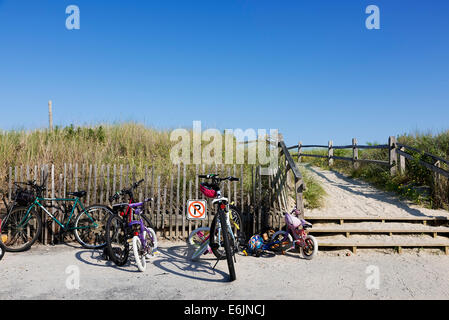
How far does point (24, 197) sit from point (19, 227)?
62 centimetres

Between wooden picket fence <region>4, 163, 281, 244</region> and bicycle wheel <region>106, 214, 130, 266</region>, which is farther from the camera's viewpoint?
wooden picket fence <region>4, 163, 281, 244</region>

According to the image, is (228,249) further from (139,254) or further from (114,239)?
(114,239)

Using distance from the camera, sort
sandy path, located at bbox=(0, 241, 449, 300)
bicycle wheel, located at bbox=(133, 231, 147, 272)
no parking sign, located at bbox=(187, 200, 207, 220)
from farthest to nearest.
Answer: no parking sign, located at bbox=(187, 200, 207, 220) → bicycle wheel, located at bbox=(133, 231, 147, 272) → sandy path, located at bbox=(0, 241, 449, 300)

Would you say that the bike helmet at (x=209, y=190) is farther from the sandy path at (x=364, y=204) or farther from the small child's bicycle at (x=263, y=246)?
the sandy path at (x=364, y=204)

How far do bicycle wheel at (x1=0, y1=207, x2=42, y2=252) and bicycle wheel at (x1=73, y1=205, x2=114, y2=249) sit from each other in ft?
2.71

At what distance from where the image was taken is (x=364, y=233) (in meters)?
7.55

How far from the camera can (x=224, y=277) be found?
527 cm

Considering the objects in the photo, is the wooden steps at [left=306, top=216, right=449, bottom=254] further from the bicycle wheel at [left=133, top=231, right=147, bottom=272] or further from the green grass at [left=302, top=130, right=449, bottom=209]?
the bicycle wheel at [left=133, top=231, right=147, bottom=272]

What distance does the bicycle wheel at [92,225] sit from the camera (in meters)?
7.34

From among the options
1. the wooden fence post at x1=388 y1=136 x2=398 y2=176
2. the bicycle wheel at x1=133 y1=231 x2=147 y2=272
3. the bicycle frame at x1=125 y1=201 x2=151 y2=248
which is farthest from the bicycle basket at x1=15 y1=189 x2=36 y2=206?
the wooden fence post at x1=388 y1=136 x2=398 y2=176

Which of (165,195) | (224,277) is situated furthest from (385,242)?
(165,195)

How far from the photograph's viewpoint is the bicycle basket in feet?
24.2
